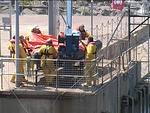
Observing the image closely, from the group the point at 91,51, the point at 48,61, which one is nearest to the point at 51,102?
the point at 48,61

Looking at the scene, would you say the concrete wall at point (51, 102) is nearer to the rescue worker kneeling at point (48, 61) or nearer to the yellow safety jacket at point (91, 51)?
the rescue worker kneeling at point (48, 61)

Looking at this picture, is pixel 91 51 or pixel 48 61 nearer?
pixel 48 61

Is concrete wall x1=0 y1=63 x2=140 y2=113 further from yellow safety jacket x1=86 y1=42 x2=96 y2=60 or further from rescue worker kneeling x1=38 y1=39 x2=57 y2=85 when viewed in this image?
yellow safety jacket x1=86 y1=42 x2=96 y2=60

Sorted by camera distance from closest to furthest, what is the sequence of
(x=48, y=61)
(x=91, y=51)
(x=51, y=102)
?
(x=51, y=102)
(x=48, y=61)
(x=91, y=51)

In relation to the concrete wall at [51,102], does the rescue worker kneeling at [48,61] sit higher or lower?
higher

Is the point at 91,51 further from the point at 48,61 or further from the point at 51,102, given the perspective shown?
the point at 51,102

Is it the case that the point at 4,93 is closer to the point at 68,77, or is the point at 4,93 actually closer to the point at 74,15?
the point at 68,77

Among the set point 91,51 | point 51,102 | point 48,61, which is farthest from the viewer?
point 91,51

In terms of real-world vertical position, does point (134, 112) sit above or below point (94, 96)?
below

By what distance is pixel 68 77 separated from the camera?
17.4 m

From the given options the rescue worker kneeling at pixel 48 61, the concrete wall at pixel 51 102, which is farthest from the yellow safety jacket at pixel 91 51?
the concrete wall at pixel 51 102

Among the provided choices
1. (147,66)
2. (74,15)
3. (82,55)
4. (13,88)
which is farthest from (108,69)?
(74,15)

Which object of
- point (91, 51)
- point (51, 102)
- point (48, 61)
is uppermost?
point (91, 51)

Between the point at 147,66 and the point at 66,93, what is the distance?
11575 millimetres
